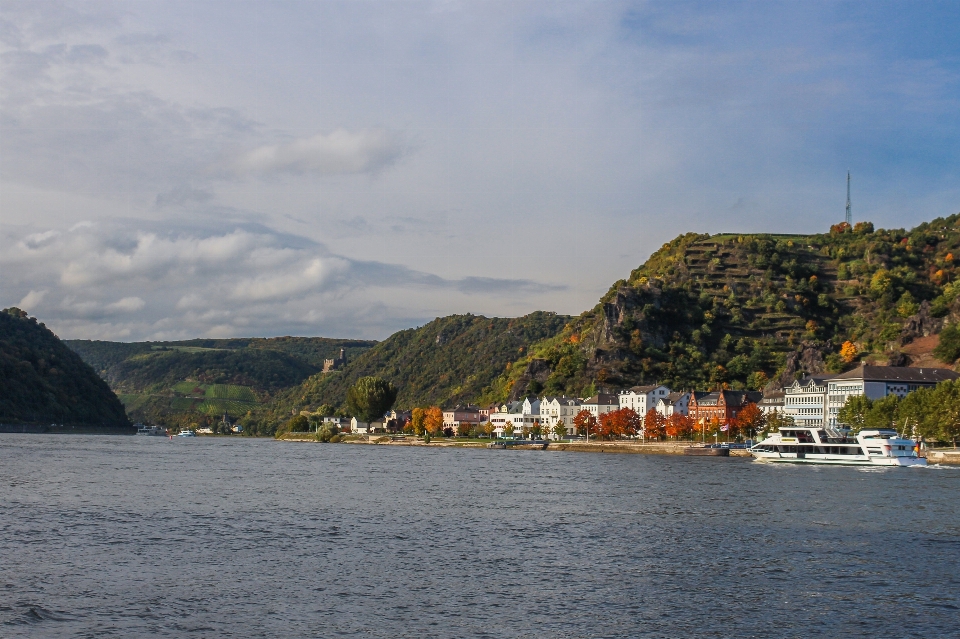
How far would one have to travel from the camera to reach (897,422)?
111 meters

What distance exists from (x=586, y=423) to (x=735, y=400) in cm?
2564

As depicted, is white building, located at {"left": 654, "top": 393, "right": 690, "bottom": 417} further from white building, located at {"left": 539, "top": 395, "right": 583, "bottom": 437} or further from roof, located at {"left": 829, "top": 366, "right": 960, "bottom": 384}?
roof, located at {"left": 829, "top": 366, "right": 960, "bottom": 384}

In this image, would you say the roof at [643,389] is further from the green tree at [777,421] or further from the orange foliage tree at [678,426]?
the green tree at [777,421]

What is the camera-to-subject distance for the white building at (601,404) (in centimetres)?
17438

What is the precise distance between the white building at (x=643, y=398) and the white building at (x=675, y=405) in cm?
325

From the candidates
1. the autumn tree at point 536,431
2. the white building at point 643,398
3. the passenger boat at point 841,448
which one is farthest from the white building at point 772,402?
the autumn tree at point 536,431

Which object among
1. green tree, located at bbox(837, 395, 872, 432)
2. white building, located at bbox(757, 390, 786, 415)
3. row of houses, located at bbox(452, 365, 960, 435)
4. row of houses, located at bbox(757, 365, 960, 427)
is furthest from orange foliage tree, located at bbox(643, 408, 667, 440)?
green tree, located at bbox(837, 395, 872, 432)

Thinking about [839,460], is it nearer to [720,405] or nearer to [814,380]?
[814,380]

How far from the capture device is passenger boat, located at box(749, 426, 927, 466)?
96.2m

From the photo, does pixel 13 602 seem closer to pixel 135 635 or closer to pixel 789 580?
pixel 135 635

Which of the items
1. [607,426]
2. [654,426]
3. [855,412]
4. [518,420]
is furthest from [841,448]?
[518,420]

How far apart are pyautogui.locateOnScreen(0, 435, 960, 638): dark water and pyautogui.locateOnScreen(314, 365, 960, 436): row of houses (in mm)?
78590

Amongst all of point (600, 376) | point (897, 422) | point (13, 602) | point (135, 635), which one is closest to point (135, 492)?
point (13, 602)

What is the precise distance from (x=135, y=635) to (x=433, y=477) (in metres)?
54.5
